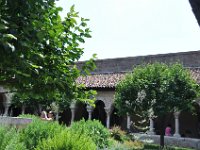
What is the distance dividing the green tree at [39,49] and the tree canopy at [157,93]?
1373cm

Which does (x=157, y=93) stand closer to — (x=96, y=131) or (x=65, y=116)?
(x=96, y=131)

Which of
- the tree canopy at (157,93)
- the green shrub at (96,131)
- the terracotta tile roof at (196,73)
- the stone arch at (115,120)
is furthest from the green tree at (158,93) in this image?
the stone arch at (115,120)

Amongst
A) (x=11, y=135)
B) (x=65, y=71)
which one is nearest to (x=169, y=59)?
(x=11, y=135)

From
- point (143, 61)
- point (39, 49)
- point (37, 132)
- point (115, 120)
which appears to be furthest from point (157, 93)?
point (39, 49)

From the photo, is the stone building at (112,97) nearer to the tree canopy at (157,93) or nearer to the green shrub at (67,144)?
the tree canopy at (157,93)

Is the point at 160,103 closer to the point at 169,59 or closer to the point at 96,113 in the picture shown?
the point at 169,59

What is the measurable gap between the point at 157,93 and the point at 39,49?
49.4ft

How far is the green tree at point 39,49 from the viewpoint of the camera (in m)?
2.36

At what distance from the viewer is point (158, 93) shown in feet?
57.6

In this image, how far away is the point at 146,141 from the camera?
764 inches

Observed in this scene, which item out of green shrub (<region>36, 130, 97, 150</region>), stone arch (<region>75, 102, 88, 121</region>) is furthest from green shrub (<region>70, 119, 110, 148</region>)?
stone arch (<region>75, 102, 88, 121</region>)

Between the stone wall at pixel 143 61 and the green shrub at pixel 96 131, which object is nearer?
the green shrub at pixel 96 131

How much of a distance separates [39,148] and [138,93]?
12.4m

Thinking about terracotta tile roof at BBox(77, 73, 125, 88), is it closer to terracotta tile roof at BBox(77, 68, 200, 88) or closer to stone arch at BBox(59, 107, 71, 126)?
terracotta tile roof at BBox(77, 68, 200, 88)
